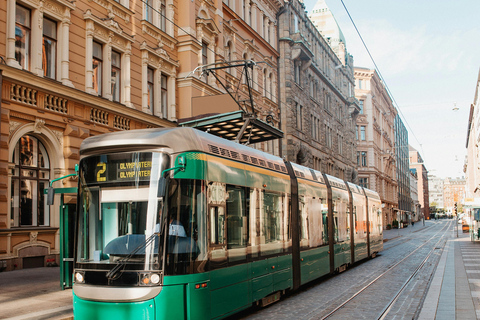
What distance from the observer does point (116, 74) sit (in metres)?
19.8

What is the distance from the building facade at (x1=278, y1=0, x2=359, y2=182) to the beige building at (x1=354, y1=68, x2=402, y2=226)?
1384cm

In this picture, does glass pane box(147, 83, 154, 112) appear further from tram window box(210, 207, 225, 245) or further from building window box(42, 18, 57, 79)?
tram window box(210, 207, 225, 245)

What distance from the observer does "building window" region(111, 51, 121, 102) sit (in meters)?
19.6

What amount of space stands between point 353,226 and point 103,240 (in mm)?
12743

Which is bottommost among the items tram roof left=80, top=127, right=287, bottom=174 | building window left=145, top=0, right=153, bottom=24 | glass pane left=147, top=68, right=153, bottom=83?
tram roof left=80, top=127, right=287, bottom=174

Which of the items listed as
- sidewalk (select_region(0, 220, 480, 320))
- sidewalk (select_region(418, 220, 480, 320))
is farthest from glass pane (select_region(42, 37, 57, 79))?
sidewalk (select_region(418, 220, 480, 320))

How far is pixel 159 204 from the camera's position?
7289mm

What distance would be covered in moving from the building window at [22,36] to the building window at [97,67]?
3.06 metres

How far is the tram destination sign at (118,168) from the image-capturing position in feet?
24.6

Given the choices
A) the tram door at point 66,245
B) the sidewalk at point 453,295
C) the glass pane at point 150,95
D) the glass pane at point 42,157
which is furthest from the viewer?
the glass pane at point 150,95

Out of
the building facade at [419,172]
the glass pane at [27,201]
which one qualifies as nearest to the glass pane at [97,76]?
the glass pane at [27,201]

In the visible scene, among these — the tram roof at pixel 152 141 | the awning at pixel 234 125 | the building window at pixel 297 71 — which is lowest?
the tram roof at pixel 152 141

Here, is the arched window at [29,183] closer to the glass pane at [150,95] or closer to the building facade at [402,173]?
the glass pane at [150,95]

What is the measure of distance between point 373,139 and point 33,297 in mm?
70353
